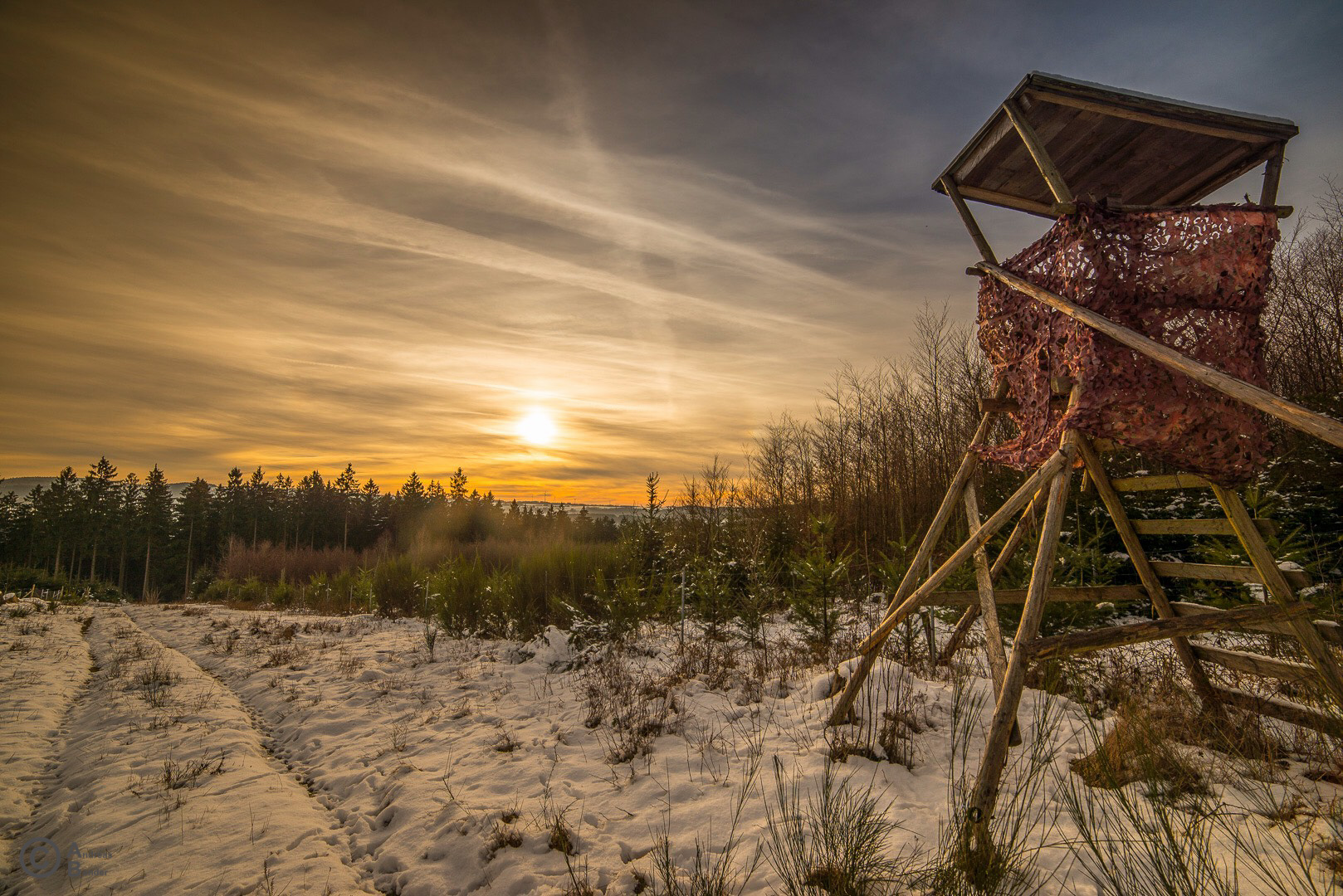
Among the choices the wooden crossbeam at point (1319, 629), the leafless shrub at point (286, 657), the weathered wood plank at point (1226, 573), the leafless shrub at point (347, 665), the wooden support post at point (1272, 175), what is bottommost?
the leafless shrub at point (286, 657)

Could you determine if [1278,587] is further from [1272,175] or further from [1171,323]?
[1272,175]

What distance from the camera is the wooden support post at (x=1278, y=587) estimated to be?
2.37 metres

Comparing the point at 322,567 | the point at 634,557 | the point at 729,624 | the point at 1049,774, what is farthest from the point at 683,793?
the point at 322,567

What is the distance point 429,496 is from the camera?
64.6 metres

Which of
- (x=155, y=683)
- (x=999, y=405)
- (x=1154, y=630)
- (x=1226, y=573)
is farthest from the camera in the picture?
(x=155, y=683)

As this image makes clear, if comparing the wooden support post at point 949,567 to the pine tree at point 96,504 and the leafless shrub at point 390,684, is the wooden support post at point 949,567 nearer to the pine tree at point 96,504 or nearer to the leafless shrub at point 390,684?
the leafless shrub at point 390,684

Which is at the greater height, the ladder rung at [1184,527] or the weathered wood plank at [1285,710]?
the ladder rung at [1184,527]

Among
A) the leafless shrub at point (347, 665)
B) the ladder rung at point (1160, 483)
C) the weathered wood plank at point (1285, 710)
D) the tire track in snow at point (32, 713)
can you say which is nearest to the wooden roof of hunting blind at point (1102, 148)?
the ladder rung at point (1160, 483)

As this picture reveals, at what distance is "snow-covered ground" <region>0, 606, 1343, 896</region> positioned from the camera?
114 inches

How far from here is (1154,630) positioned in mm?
2461

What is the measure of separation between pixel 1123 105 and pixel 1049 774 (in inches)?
131

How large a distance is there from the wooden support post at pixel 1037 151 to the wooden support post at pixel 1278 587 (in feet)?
5.36

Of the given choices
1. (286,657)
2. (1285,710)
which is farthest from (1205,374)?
(286,657)

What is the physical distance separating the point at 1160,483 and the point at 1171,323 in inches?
36.6
